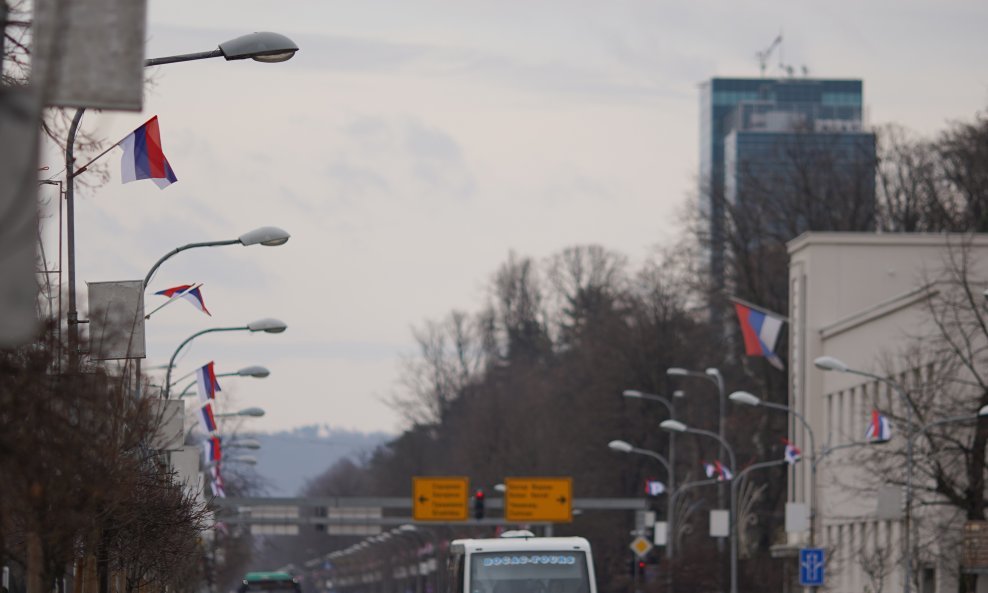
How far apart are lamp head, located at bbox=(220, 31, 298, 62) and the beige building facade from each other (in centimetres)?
3775

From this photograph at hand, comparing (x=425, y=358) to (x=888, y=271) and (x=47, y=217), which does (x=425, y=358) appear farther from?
(x=47, y=217)

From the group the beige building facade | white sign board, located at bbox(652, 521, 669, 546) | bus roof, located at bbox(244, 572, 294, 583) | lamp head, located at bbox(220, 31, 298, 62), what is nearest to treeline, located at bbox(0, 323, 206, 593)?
lamp head, located at bbox(220, 31, 298, 62)

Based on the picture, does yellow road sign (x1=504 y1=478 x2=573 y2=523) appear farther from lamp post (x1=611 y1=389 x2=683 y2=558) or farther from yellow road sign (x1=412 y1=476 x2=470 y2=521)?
lamp post (x1=611 y1=389 x2=683 y2=558)

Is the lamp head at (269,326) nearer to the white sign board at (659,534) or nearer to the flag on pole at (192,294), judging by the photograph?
the flag on pole at (192,294)

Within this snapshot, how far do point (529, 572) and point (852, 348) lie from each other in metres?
39.4

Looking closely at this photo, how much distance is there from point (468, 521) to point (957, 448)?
119ft

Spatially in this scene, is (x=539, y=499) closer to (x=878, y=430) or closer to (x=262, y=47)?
(x=878, y=430)

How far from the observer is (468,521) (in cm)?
7950

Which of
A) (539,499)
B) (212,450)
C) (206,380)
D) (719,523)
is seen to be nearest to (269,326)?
(206,380)

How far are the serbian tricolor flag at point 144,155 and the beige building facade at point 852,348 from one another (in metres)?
→ 35.2

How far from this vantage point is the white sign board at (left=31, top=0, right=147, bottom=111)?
9.90m

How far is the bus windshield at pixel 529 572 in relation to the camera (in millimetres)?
28906

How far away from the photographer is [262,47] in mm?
20469

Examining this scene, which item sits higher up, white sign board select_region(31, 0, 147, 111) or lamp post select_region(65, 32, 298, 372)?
lamp post select_region(65, 32, 298, 372)
